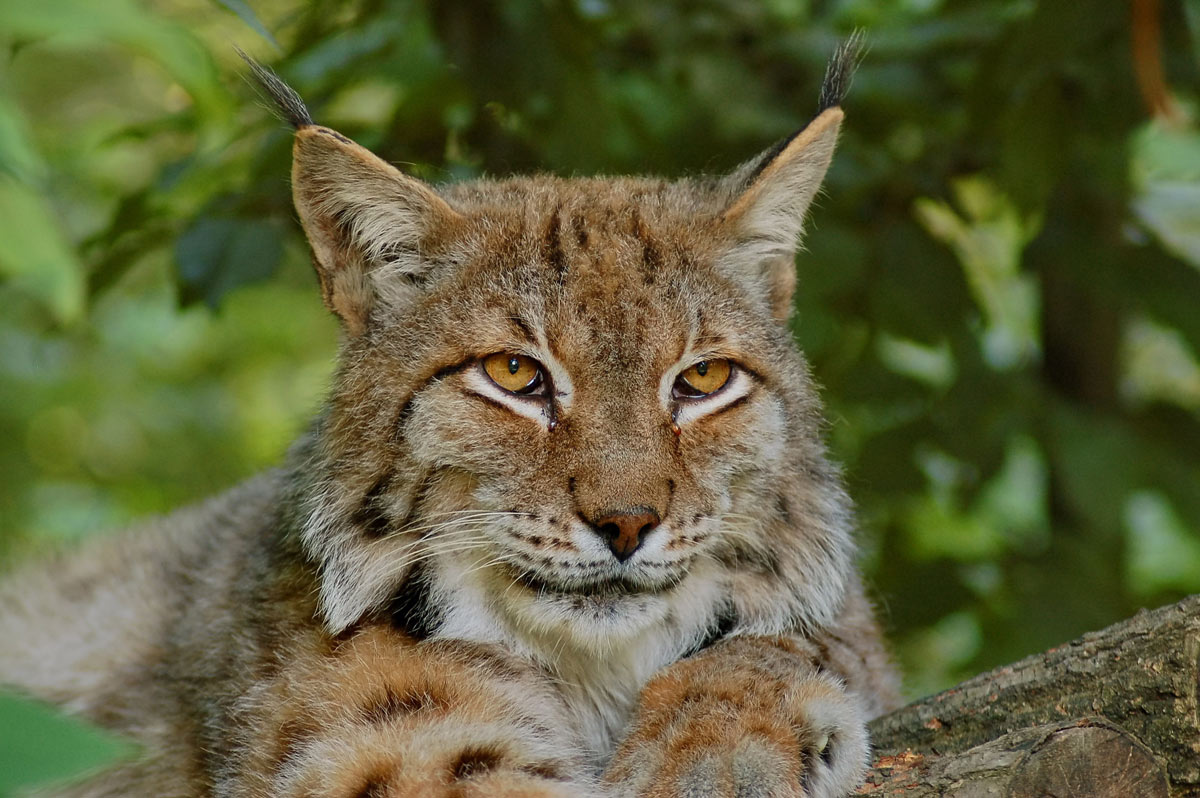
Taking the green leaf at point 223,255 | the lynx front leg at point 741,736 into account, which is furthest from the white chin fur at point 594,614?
the green leaf at point 223,255

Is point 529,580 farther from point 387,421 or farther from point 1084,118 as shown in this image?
point 1084,118

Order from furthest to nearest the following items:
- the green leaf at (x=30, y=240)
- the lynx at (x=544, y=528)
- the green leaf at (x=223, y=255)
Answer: the green leaf at (x=223, y=255), the lynx at (x=544, y=528), the green leaf at (x=30, y=240)

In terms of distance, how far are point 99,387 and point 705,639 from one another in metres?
6.82

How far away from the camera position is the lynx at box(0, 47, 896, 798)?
3238 millimetres

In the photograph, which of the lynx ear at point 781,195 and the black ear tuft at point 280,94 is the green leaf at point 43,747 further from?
the lynx ear at point 781,195

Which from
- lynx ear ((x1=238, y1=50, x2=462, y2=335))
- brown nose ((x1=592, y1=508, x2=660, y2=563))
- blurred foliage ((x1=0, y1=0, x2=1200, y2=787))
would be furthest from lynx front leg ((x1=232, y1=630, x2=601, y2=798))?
blurred foliage ((x1=0, y1=0, x2=1200, y2=787))

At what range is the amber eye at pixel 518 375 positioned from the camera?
11.7 ft

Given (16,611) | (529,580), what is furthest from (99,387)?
(529,580)

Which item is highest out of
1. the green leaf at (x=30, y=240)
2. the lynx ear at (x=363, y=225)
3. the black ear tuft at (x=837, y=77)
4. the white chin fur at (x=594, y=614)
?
the black ear tuft at (x=837, y=77)

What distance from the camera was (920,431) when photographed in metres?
5.33

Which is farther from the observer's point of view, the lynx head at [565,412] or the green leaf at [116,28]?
the lynx head at [565,412]

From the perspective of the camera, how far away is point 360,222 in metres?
3.80

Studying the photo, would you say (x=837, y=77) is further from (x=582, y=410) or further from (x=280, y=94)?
(x=280, y=94)

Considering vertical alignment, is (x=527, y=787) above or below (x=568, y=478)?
below
